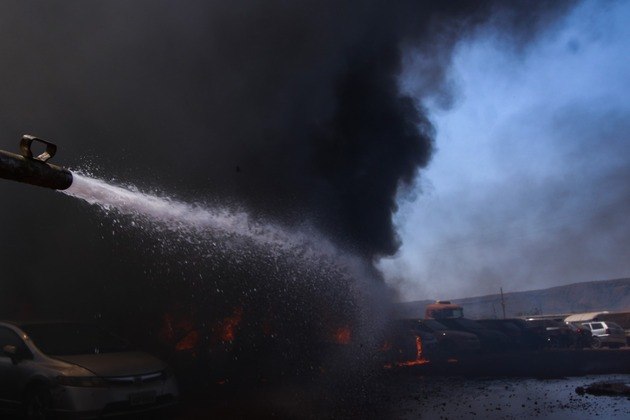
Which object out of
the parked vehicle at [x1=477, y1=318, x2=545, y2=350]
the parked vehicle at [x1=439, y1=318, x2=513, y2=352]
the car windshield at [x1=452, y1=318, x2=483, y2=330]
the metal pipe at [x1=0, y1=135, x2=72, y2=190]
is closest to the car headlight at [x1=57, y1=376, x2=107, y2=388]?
the metal pipe at [x1=0, y1=135, x2=72, y2=190]

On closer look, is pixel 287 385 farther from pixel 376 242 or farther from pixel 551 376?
pixel 376 242

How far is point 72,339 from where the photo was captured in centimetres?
690

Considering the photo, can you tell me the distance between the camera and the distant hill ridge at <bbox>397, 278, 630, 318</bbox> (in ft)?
255

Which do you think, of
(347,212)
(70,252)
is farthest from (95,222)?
(347,212)

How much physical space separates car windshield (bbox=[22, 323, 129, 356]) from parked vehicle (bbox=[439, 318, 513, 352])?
13544 mm

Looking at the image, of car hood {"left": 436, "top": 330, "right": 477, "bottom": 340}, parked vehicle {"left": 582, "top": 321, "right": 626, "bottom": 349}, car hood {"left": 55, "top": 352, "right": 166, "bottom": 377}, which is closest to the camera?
car hood {"left": 55, "top": 352, "right": 166, "bottom": 377}

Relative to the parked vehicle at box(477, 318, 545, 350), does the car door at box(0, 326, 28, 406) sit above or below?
below

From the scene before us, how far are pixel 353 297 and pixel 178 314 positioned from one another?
24.0ft

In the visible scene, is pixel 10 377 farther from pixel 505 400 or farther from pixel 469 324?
pixel 469 324

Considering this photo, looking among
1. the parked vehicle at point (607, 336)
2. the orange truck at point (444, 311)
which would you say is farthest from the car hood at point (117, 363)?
the parked vehicle at point (607, 336)

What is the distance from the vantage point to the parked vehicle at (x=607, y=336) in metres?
20.3

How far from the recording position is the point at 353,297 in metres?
18.5

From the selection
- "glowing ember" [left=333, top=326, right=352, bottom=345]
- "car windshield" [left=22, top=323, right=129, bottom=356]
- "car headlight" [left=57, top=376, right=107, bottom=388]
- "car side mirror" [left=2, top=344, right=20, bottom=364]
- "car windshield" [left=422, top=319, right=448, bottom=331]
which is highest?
"car windshield" [left=422, top=319, right=448, bottom=331]

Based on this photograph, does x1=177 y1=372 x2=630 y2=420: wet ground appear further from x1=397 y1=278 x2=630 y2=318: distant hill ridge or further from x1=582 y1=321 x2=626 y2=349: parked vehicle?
x1=397 y1=278 x2=630 y2=318: distant hill ridge
